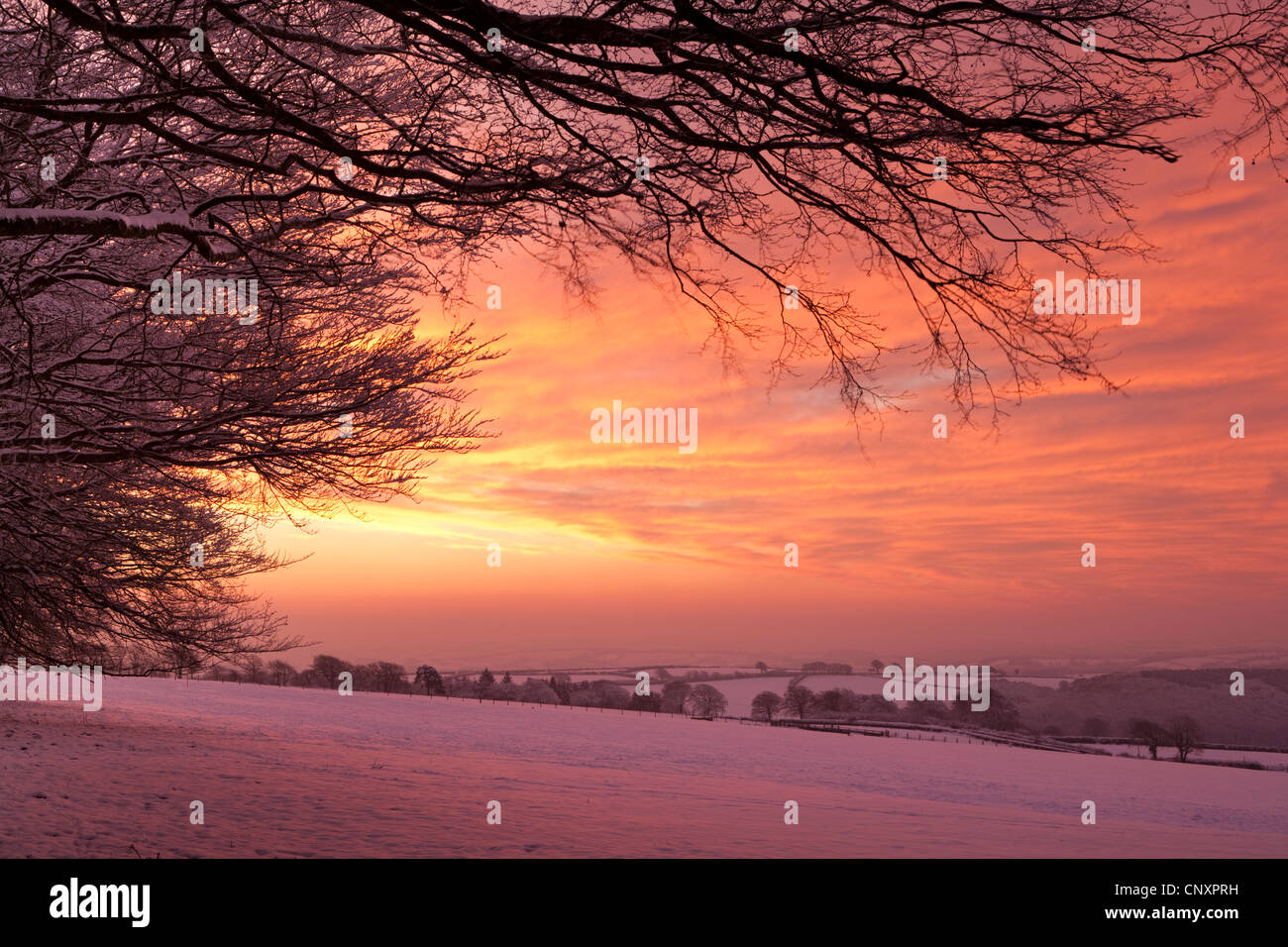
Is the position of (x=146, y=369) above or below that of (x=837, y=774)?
above

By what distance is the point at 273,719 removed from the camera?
96.9 ft

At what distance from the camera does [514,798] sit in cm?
1270

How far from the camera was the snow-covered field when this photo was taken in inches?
351

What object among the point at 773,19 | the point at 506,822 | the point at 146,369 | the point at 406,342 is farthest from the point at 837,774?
the point at 773,19

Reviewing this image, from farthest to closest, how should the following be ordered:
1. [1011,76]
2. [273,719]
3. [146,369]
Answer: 1. [273,719]
2. [146,369]
3. [1011,76]

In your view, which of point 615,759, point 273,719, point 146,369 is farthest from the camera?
point 273,719

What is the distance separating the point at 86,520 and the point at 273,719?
819 inches

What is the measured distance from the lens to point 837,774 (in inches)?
968

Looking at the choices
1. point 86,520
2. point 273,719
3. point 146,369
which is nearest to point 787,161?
point 146,369

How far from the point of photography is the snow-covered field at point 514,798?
892 cm
